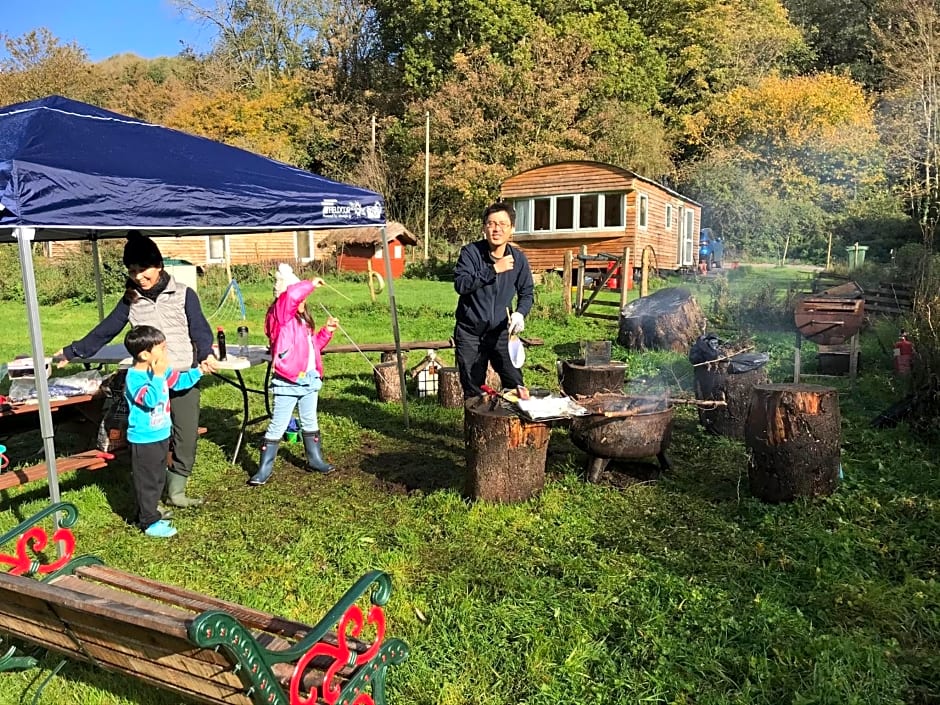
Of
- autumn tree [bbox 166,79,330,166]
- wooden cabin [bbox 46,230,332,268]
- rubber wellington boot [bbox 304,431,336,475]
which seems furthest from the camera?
autumn tree [bbox 166,79,330,166]

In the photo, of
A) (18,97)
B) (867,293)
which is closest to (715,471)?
(867,293)

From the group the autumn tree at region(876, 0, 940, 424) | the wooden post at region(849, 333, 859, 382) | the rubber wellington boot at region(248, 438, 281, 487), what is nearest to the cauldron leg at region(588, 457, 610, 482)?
the rubber wellington boot at region(248, 438, 281, 487)

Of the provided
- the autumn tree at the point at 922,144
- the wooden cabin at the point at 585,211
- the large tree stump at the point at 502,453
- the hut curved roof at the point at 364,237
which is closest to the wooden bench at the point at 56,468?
the large tree stump at the point at 502,453

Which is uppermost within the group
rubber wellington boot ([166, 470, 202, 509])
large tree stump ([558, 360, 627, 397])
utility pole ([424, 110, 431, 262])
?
utility pole ([424, 110, 431, 262])

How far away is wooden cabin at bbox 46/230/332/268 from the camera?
89.8ft

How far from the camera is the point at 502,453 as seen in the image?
15.3 ft

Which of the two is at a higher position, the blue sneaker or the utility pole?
the utility pole

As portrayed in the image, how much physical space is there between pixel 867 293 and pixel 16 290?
70.7 feet

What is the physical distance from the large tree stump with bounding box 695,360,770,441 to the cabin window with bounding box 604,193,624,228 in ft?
55.2

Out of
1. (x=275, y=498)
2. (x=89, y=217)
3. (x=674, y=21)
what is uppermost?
(x=674, y=21)

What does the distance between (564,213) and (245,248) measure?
12954 mm

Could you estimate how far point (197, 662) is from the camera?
2.11m

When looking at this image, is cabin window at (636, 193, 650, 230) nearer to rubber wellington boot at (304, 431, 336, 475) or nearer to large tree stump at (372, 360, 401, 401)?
large tree stump at (372, 360, 401, 401)

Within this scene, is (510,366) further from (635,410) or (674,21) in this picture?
(674,21)
